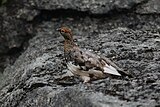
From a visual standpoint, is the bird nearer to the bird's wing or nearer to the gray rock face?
the bird's wing

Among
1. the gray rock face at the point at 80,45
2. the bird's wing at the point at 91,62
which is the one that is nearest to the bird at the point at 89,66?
the bird's wing at the point at 91,62

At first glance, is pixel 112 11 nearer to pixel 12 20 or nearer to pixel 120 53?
pixel 12 20

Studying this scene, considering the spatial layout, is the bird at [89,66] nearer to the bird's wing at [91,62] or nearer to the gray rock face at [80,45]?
the bird's wing at [91,62]

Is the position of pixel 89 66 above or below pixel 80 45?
above

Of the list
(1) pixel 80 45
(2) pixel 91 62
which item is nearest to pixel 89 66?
(2) pixel 91 62

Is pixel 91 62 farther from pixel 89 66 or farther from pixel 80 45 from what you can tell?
pixel 80 45

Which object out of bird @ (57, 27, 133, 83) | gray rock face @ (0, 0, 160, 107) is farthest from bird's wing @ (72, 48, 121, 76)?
gray rock face @ (0, 0, 160, 107)
